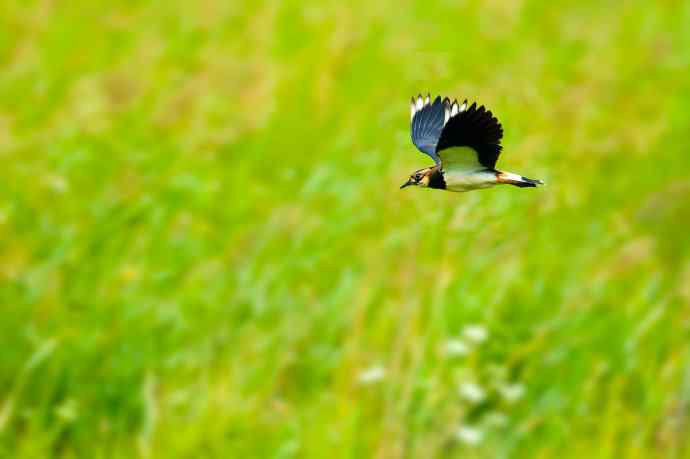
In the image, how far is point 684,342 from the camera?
3416mm

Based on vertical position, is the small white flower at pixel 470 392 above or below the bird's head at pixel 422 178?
above

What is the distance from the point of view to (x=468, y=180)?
1.36ft

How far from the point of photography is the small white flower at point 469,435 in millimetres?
2818

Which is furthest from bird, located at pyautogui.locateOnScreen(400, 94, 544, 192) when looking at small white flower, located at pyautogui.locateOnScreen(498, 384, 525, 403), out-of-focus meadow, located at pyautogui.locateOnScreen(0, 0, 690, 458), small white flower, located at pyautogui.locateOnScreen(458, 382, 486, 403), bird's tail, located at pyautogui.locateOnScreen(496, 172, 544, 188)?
small white flower, located at pyautogui.locateOnScreen(498, 384, 525, 403)

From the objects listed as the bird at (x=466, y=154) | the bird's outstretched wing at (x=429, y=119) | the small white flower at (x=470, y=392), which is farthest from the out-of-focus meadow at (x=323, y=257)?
the bird at (x=466, y=154)

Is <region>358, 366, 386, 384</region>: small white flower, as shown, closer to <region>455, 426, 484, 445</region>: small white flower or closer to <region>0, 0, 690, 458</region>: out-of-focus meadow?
<region>0, 0, 690, 458</region>: out-of-focus meadow

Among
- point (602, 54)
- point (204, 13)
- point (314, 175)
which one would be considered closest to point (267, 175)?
point (314, 175)

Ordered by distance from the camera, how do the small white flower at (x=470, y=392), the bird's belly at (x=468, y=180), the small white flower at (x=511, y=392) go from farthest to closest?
the small white flower at (x=511, y=392) < the small white flower at (x=470, y=392) < the bird's belly at (x=468, y=180)

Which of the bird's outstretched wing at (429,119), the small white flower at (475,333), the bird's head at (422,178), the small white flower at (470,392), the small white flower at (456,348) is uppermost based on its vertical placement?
the small white flower at (475,333)

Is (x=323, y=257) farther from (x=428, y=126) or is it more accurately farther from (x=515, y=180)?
(x=515, y=180)

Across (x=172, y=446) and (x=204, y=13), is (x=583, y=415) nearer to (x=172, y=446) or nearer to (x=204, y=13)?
(x=172, y=446)

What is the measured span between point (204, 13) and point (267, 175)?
1.47 meters

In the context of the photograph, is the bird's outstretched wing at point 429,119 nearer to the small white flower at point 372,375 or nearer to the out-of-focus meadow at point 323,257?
the out-of-focus meadow at point 323,257

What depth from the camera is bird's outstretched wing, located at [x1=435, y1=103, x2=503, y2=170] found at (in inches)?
16.3
